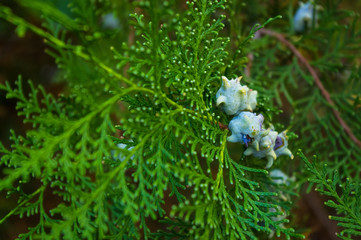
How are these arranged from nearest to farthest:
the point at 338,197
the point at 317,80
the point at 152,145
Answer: the point at 152,145, the point at 338,197, the point at 317,80

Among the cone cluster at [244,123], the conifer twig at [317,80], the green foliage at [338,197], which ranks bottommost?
the green foliage at [338,197]

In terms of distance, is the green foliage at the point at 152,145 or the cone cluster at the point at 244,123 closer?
the green foliage at the point at 152,145

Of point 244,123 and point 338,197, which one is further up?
point 244,123

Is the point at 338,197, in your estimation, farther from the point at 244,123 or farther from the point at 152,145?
the point at 152,145

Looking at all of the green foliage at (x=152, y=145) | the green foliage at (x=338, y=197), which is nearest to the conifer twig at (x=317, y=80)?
the green foliage at (x=152, y=145)

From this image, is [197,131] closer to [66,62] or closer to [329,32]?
[66,62]

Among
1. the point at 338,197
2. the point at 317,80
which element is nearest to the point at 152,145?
the point at 338,197

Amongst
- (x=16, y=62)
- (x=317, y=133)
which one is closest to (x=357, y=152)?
(x=317, y=133)

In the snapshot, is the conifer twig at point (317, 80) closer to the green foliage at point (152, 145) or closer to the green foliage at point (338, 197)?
the green foliage at point (152, 145)

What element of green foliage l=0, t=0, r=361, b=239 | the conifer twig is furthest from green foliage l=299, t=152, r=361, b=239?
the conifer twig

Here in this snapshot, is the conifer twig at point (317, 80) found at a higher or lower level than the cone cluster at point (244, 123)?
higher
